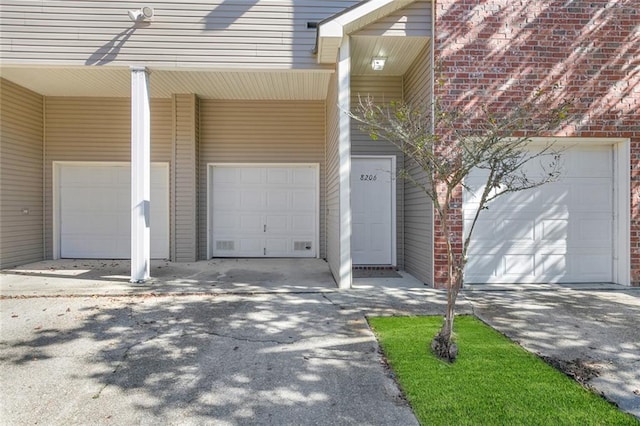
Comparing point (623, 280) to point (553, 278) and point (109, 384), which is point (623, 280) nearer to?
Answer: point (553, 278)

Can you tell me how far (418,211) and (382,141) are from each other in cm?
170

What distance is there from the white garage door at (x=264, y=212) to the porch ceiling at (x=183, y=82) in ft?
5.44

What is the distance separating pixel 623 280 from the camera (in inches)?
229

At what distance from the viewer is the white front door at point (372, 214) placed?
7.40m

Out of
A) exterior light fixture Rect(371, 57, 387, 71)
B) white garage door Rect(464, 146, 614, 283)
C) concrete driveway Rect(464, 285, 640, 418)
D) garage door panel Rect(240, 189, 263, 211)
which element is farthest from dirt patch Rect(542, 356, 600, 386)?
garage door panel Rect(240, 189, 263, 211)

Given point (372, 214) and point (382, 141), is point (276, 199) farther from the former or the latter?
point (382, 141)

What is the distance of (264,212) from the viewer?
343 inches

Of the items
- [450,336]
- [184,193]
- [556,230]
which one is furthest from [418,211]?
[184,193]

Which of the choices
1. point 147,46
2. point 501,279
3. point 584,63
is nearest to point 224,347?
point 501,279

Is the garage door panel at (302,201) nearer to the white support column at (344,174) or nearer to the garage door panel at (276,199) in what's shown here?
the garage door panel at (276,199)

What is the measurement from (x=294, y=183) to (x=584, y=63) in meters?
5.74

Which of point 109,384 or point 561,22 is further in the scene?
point 561,22

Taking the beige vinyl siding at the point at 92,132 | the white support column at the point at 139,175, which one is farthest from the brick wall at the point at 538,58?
the beige vinyl siding at the point at 92,132

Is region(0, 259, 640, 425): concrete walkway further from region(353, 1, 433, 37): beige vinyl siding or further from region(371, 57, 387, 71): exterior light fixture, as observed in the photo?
region(353, 1, 433, 37): beige vinyl siding
